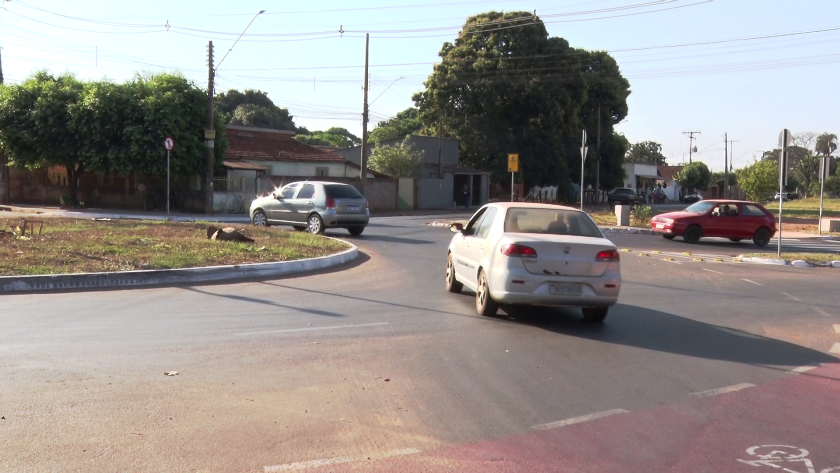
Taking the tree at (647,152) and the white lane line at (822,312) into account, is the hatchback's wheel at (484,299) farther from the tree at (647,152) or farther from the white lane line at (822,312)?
the tree at (647,152)

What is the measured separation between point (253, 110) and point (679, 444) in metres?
79.9

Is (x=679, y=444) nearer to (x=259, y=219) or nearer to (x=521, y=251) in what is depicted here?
(x=521, y=251)

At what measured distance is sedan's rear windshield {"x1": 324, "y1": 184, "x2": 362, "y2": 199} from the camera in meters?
22.9

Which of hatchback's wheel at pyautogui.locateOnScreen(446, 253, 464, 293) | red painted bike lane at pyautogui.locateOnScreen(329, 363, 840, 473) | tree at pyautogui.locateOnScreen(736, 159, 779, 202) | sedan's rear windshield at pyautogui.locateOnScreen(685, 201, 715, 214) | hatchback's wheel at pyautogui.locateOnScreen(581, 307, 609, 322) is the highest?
tree at pyautogui.locateOnScreen(736, 159, 779, 202)

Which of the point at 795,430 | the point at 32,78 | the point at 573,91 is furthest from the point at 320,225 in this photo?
the point at 573,91

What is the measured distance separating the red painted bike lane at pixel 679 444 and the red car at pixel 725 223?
19.8 m

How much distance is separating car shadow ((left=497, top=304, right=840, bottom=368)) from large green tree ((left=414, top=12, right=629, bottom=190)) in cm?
4575

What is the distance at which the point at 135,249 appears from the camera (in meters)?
15.9

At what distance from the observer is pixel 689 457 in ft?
18.0

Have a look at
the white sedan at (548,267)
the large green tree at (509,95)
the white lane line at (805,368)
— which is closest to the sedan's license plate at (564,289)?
the white sedan at (548,267)

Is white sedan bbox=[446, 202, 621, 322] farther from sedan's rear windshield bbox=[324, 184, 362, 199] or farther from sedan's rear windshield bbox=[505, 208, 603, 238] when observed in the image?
sedan's rear windshield bbox=[324, 184, 362, 199]

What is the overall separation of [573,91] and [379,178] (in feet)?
64.5

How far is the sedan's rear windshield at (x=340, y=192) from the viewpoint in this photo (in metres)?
22.9

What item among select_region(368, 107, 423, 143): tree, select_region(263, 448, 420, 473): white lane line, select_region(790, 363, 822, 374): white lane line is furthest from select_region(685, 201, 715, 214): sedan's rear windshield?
select_region(368, 107, 423, 143): tree
